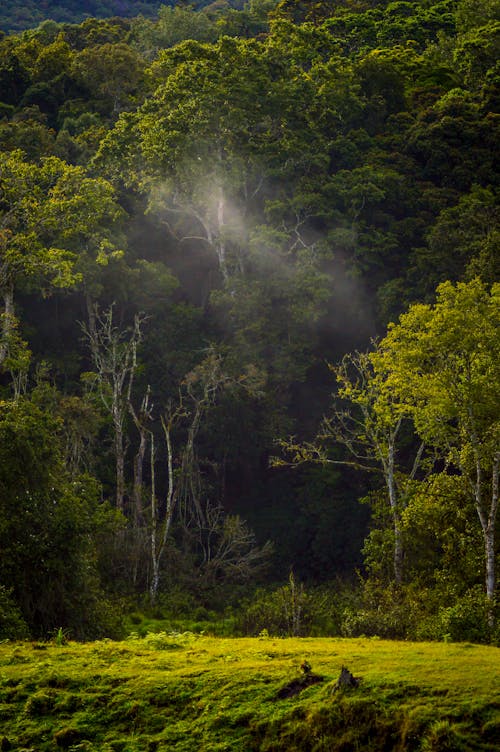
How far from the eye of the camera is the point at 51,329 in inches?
1417

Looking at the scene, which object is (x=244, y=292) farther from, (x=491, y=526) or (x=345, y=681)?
(x=345, y=681)

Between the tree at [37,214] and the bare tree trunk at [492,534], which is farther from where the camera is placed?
the tree at [37,214]

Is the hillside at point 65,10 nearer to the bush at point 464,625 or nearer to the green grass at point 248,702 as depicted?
the bush at point 464,625

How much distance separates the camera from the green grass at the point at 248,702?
23.2 ft

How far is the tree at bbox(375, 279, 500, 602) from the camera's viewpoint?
1783 centimetres

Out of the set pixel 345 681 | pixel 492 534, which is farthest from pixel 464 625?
pixel 345 681

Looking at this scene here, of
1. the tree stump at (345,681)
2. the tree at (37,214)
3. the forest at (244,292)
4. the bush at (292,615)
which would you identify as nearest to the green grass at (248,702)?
the tree stump at (345,681)

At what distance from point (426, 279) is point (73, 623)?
2093 cm

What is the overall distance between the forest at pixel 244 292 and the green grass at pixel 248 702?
11.9 meters

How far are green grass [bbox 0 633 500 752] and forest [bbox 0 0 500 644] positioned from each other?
11.9 metres

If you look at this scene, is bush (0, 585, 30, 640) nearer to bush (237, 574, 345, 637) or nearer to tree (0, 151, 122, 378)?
bush (237, 574, 345, 637)

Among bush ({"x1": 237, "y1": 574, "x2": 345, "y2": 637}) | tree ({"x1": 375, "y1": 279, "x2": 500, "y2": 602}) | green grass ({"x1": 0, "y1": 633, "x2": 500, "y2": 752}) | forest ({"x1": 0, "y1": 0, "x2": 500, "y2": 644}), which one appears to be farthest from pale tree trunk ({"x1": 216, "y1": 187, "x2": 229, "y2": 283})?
green grass ({"x1": 0, "y1": 633, "x2": 500, "y2": 752})

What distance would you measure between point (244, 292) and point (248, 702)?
2643 centimetres

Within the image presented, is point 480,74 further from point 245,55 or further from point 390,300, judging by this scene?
point 390,300
